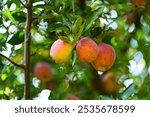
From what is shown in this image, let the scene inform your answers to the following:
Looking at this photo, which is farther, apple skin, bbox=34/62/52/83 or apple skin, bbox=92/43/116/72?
apple skin, bbox=34/62/52/83

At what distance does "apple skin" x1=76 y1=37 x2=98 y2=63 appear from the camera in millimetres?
1547

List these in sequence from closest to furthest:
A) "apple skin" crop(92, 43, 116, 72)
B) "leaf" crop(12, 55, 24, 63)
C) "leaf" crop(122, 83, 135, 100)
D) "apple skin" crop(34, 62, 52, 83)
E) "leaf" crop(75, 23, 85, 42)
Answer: "leaf" crop(75, 23, 85, 42), "apple skin" crop(92, 43, 116, 72), "leaf" crop(122, 83, 135, 100), "leaf" crop(12, 55, 24, 63), "apple skin" crop(34, 62, 52, 83)

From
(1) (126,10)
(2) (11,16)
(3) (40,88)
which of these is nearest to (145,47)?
(1) (126,10)

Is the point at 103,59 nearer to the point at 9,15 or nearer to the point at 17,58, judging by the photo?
the point at 9,15

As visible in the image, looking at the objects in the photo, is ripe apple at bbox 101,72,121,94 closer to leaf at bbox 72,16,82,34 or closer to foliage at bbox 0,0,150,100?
foliage at bbox 0,0,150,100

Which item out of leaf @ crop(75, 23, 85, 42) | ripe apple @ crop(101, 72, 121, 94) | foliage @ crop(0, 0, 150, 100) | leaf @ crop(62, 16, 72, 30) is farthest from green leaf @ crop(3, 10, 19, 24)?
ripe apple @ crop(101, 72, 121, 94)

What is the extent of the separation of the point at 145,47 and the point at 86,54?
781 mm

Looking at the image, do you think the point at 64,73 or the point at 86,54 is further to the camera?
the point at 64,73

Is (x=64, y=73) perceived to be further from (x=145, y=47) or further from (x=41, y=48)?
(x=145, y=47)

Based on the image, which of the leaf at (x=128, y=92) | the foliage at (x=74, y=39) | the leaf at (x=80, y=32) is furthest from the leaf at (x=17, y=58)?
the leaf at (x=80, y=32)

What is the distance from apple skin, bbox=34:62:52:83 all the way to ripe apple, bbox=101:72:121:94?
0.30 meters

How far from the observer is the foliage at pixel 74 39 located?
5.60 ft

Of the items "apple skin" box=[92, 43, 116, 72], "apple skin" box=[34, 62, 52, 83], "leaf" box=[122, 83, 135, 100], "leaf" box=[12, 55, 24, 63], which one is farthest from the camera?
"apple skin" box=[34, 62, 52, 83]

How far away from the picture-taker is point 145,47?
2.28m
